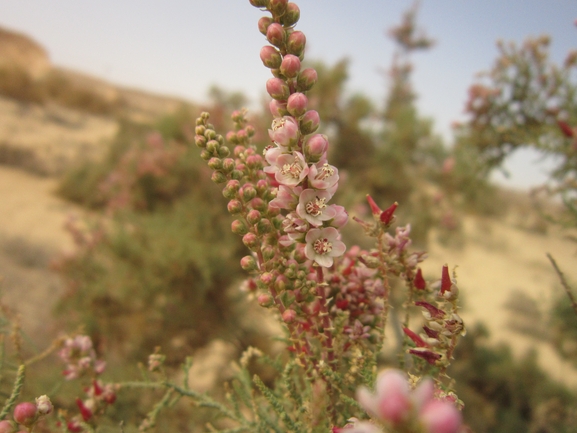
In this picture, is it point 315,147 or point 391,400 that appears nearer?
point 391,400

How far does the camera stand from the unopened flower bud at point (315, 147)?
2.60 feet

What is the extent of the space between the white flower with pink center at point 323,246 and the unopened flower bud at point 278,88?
333 millimetres

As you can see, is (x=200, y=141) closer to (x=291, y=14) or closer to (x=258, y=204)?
(x=258, y=204)

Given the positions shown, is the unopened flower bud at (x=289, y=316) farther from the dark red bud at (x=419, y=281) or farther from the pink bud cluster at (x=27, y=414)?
the pink bud cluster at (x=27, y=414)

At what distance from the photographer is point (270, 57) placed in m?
0.82

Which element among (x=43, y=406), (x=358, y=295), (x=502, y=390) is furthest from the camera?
(x=502, y=390)

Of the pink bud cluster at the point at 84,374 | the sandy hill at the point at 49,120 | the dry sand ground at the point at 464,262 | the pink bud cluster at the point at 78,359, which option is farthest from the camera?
the sandy hill at the point at 49,120

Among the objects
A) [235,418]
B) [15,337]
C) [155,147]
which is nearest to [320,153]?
[235,418]

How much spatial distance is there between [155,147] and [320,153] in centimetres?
632

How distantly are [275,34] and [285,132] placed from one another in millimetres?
243

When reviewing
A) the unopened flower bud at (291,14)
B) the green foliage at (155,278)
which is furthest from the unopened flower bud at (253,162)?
the green foliage at (155,278)

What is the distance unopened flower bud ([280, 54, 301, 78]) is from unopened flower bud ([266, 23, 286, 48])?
0.16ft

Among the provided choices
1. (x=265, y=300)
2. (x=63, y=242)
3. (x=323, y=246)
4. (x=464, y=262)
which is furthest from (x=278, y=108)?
(x=464, y=262)

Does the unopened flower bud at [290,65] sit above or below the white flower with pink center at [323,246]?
above
